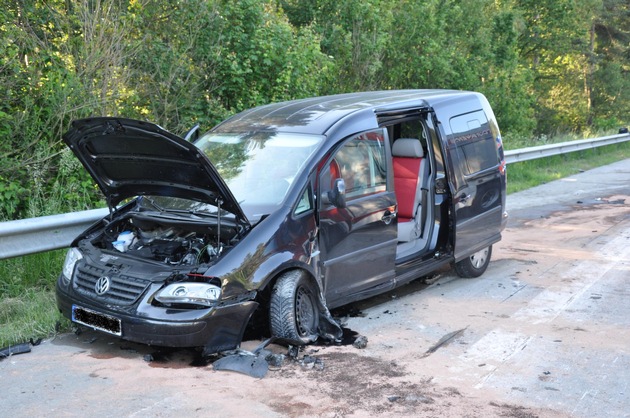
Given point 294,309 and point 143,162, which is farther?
point 143,162

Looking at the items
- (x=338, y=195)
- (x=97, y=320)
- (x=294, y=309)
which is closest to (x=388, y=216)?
(x=338, y=195)

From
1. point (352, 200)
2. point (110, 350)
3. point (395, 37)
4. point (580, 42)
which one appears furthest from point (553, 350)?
point (580, 42)

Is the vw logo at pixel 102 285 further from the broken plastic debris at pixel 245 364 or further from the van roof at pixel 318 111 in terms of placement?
the van roof at pixel 318 111

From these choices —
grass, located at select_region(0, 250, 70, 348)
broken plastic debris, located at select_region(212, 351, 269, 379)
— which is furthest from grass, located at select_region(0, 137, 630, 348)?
broken plastic debris, located at select_region(212, 351, 269, 379)

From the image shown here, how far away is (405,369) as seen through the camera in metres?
5.48

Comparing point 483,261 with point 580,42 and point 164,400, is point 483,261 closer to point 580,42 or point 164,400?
point 164,400

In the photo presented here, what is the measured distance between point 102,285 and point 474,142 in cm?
438

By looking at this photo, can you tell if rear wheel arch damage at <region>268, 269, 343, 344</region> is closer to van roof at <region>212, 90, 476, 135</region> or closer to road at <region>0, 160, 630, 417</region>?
road at <region>0, 160, 630, 417</region>

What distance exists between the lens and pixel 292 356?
561 cm

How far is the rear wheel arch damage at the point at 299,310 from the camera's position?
5.75 metres

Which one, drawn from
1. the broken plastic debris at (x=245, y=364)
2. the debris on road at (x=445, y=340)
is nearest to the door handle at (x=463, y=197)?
the debris on road at (x=445, y=340)

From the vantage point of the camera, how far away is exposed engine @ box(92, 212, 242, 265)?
5895 millimetres

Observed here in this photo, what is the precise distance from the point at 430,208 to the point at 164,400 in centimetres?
394

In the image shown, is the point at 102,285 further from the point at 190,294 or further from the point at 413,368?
the point at 413,368
